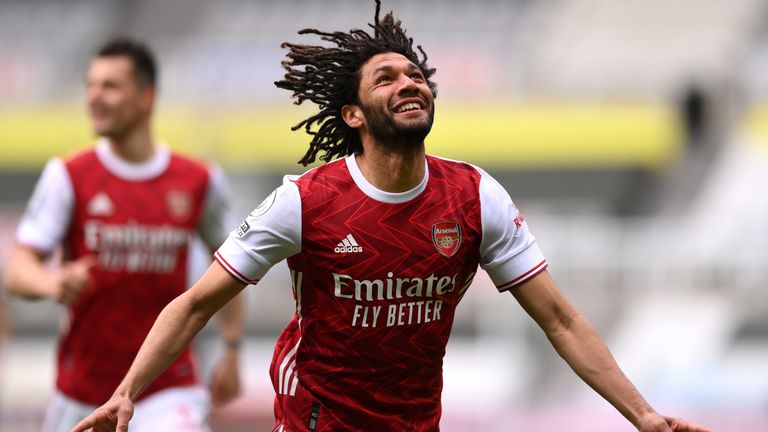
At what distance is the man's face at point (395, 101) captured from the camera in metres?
4.47

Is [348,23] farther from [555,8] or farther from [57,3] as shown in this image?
[57,3]

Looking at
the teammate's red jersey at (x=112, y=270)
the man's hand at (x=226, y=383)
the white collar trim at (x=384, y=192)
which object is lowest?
the man's hand at (x=226, y=383)

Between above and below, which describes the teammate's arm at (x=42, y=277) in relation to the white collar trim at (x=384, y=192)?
below

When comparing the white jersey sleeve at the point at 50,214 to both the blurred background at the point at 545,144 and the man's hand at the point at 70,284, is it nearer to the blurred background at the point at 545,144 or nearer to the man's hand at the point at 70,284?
the man's hand at the point at 70,284

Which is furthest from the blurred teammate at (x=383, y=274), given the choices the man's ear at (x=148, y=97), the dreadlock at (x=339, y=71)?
the man's ear at (x=148, y=97)

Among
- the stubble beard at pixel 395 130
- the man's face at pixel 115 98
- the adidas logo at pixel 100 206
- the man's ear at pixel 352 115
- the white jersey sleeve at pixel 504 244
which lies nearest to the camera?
the stubble beard at pixel 395 130

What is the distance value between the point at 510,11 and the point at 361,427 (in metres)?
22.0

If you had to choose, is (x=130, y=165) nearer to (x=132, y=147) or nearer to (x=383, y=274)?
(x=132, y=147)

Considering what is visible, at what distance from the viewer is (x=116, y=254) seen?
253 inches

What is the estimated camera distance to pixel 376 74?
465 cm

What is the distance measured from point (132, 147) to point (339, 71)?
213 centimetres

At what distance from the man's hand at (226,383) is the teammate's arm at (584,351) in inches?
93.6

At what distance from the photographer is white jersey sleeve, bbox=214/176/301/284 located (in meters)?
4.44

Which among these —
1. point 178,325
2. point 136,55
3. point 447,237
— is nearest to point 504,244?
point 447,237
